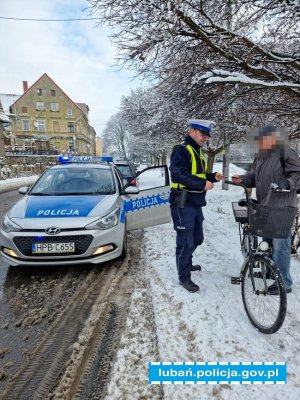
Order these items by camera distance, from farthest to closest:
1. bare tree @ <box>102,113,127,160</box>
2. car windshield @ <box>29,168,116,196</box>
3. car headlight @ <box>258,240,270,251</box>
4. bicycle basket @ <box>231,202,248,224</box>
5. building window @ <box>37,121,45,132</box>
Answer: bare tree @ <box>102,113,127,160</box> → building window @ <box>37,121,45,132</box> → car windshield @ <box>29,168,116,196</box> → bicycle basket @ <box>231,202,248,224</box> → car headlight @ <box>258,240,270,251</box>

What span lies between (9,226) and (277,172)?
3571 millimetres

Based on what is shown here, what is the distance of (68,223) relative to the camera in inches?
155

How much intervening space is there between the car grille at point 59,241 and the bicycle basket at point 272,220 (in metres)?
2.24

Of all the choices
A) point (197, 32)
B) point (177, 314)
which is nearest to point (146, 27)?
point (197, 32)

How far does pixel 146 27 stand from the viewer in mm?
4918

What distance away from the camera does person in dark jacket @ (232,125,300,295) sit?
2.81 meters

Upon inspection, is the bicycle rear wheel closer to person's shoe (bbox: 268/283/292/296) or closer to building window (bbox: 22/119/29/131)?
person's shoe (bbox: 268/283/292/296)

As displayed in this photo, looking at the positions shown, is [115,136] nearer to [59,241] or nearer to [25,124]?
[25,124]

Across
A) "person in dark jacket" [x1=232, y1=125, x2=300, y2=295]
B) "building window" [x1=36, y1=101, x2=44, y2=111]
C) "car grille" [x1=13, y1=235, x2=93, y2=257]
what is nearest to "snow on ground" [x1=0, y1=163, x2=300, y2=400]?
"person in dark jacket" [x1=232, y1=125, x2=300, y2=295]

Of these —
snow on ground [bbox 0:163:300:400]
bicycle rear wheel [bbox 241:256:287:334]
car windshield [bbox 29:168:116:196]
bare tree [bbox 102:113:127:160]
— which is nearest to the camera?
snow on ground [bbox 0:163:300:400]

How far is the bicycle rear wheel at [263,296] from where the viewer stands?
100 inches

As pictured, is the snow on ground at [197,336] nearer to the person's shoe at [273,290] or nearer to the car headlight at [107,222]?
the person's shoe at [273,290]

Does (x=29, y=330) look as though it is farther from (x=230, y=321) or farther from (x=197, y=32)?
(x=197, y=32)

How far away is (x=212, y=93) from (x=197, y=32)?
64.2 inches
